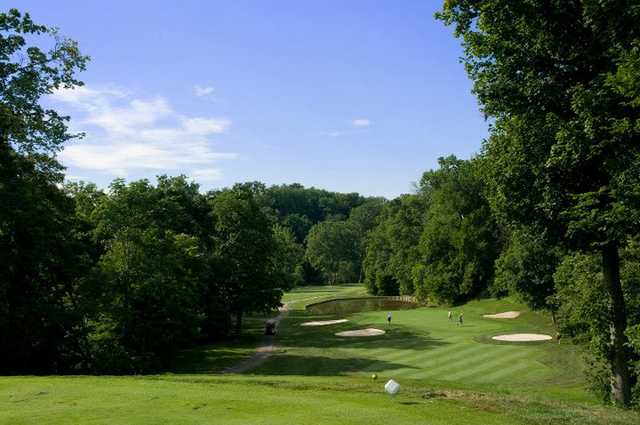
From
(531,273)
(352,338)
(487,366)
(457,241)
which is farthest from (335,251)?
(487,366)

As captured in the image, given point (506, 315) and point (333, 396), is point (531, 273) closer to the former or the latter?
point (506, 315)

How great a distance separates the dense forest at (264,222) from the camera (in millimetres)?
15125

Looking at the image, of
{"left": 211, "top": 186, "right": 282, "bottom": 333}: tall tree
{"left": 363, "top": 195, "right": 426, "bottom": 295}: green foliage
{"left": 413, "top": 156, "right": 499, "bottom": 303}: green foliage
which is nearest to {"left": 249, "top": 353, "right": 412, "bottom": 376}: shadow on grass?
{"left": 211, "top": 186, "right": 282, "bottom": 333}: tall tree

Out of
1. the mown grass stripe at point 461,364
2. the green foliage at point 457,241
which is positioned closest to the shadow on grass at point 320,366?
the mown grass stripe at point 461,364

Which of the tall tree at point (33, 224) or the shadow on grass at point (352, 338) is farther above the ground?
the tall tree at point (33, 224)

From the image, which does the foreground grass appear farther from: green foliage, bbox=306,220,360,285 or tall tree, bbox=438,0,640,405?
green foliage, bbox=306,220,360,285

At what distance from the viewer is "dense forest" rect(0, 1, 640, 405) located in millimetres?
15125

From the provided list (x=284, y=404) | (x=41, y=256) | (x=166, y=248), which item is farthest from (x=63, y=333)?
(x=284, y=404)

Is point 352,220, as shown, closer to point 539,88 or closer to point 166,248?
point 166,248

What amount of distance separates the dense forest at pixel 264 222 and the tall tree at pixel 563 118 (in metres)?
0.05

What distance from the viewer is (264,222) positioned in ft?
171

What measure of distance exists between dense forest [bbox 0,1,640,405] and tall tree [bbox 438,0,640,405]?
5cm

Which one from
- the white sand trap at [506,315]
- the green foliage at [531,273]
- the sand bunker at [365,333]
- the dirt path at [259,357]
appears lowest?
the dirt path at [259,357]

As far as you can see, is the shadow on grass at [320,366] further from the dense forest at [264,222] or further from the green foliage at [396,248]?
the green foliage at [396,248]
